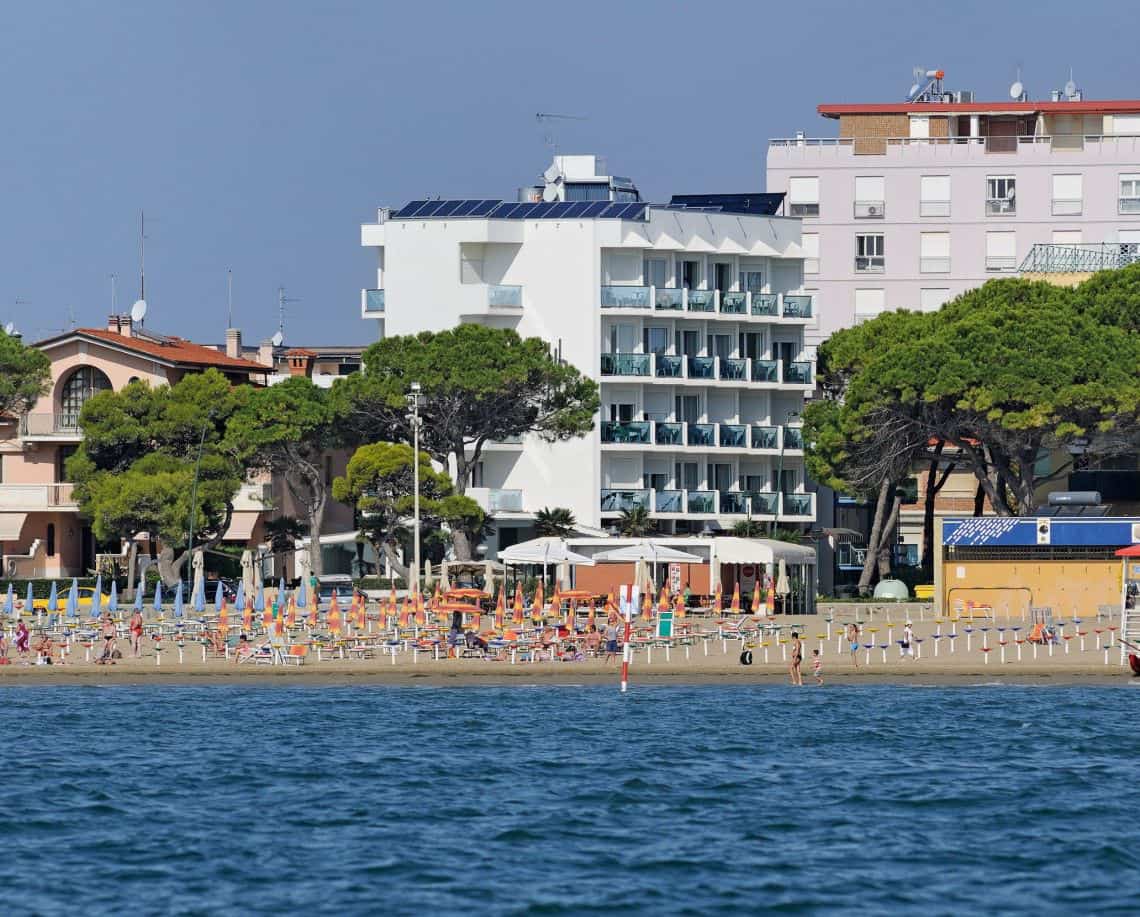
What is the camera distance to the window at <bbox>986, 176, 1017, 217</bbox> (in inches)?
4210

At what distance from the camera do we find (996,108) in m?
109

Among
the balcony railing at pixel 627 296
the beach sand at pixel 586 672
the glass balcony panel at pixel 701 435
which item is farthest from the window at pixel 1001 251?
the beach sand at pixel 586 672

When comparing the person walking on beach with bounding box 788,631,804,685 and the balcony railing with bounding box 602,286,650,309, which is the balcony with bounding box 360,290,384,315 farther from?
the person walking on beach with bounding box 788,631,804,685

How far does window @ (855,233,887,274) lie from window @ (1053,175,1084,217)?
786cm

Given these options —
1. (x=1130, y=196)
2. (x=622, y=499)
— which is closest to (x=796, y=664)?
(x=622, y=499)

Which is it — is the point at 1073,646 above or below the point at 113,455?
below

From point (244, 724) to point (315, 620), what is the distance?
46.1 feet

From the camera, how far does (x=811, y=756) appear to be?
48688 mm

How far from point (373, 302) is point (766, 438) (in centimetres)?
1645

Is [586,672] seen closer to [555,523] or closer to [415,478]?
[415,478]

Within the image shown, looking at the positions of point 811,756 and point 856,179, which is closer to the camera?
point 811,756

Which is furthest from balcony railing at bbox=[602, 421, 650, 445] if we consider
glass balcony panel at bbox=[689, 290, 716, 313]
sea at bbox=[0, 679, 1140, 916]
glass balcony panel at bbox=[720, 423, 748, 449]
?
sea at bbox=[0, 679, 1140, 916]

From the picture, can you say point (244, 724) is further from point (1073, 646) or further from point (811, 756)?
point (1073, 646)

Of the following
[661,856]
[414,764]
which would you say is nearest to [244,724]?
[414,764]
